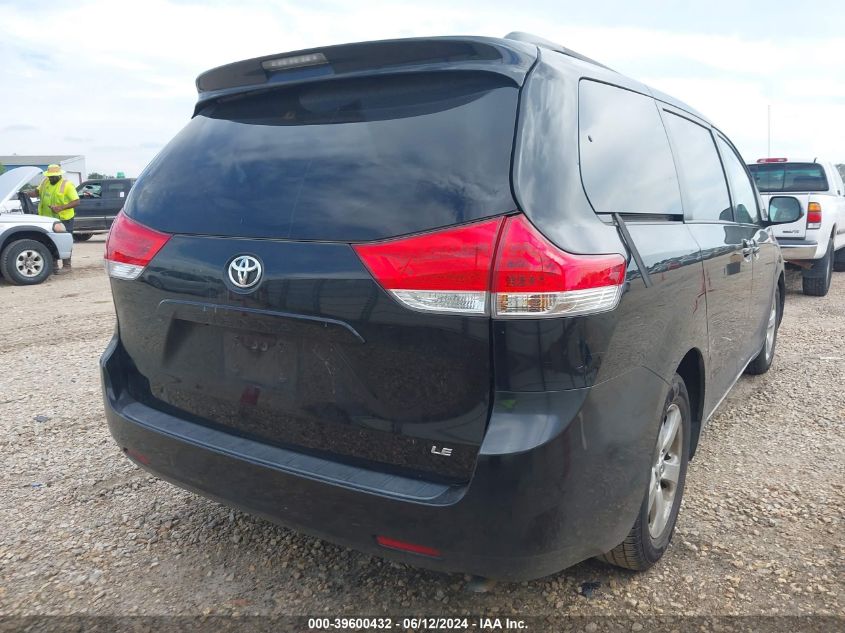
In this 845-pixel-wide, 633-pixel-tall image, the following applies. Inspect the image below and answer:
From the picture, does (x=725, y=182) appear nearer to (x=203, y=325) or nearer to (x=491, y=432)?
(x=491, y=432)

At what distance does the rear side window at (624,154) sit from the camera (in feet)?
7.08

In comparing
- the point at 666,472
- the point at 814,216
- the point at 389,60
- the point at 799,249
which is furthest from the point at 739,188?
the point at 814,216

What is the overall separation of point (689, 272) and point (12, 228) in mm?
10438

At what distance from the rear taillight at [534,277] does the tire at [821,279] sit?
8.42 m

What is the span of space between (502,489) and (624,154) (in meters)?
1.27

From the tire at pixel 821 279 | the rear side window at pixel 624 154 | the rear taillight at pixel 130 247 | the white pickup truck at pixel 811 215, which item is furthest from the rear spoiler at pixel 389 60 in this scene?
the tire at pixel 821 279

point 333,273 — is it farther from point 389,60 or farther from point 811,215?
point 811,215

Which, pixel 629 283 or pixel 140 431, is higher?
pixel 629 283

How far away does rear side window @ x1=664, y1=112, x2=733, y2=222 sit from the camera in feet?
9.88

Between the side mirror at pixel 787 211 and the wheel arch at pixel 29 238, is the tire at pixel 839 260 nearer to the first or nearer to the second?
the side mirror at pixel 787 211

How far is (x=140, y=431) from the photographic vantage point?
2.41 metres

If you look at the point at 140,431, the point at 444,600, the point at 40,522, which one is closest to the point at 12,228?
the point at 40,522

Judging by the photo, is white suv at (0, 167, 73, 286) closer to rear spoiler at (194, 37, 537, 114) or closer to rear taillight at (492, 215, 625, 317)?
rear spoiler at (194, 37, 537, 114)

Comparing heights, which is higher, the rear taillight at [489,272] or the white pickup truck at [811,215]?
the rear taillight at [489,272]
